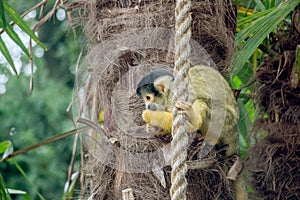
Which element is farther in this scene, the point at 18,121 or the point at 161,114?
the point at 18,121

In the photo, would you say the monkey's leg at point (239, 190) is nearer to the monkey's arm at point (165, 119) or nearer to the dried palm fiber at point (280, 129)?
the monkey's arm at point (165, 119)

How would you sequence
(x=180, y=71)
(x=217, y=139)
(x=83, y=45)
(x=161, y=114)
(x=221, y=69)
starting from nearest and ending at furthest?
1. (x=180, y=71)
2. (x=161, y=114)
3. (x=217, y=139)
4. (x=221, y=69)
5. (x=83, y=45)

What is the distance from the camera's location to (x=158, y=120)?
1628mm

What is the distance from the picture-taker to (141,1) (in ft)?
5.97

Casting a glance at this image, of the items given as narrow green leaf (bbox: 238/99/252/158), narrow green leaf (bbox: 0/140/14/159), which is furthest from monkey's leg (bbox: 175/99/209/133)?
narrow green leaf (bbox: 0/140/14/159)

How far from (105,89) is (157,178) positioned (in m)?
0.35

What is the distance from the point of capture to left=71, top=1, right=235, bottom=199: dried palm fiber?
1706mm

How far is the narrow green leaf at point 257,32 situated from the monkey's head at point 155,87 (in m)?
0.33

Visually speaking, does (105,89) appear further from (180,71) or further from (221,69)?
(180,71)

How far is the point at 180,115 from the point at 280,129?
1215 millimetres

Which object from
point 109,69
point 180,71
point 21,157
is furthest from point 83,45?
point 21,157

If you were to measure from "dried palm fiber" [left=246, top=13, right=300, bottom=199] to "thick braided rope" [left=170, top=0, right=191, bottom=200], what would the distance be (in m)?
1.14

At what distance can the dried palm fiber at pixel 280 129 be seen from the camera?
2.35 m

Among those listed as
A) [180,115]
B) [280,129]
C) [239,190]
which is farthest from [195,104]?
[280,129]
